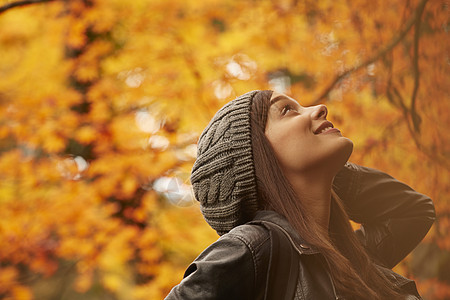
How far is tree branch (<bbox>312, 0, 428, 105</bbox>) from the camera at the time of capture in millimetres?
2283

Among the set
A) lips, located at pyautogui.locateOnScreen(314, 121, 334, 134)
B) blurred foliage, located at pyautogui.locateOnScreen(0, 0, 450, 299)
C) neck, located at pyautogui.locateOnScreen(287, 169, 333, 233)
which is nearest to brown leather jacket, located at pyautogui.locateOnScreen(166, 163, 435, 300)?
neck, located at pyautogui.locateOnScreen(287, 169, 333, 233)

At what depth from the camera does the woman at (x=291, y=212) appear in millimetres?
1220

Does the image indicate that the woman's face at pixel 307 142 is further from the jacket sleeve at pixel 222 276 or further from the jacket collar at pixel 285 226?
the jacket sleeve at pixel 222 276

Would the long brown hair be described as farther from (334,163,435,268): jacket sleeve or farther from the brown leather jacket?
(334,163,435,268): jacket sleeve

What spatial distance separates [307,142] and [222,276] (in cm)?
55

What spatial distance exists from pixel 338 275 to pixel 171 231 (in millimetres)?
3792

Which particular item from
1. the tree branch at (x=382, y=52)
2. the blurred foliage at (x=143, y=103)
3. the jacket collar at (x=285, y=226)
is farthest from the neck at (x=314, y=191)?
the blurred foliage at (x=143, y=103)

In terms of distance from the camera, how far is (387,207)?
180 cm

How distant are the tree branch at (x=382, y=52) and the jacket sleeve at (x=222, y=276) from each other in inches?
68.6


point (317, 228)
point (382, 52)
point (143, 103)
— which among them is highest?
point (382, 52)

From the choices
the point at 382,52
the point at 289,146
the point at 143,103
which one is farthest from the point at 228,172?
the point at 143,103

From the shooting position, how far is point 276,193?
4.74 feet

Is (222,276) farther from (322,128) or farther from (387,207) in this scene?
(387,207)

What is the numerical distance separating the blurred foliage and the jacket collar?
2.05 m
